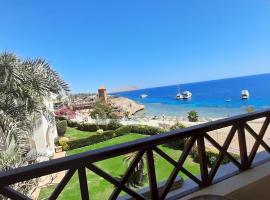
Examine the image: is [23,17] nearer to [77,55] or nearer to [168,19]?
[77,55]

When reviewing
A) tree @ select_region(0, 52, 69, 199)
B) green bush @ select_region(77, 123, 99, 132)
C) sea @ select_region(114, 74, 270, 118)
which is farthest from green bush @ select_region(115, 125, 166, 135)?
tree @ select_region(0, 52, 69, 199)

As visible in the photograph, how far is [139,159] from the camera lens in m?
1.70

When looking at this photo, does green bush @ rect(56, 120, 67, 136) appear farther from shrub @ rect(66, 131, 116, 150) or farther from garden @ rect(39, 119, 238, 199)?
shrub @ rect(66, 131, 116, 150)

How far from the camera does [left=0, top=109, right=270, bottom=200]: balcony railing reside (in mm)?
1318

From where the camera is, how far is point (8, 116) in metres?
4.53

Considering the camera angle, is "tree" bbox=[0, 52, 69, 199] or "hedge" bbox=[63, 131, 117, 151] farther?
"hedge" bbox=[63, 131, 117, 151]

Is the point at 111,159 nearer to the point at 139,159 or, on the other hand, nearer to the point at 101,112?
the point at 139,159

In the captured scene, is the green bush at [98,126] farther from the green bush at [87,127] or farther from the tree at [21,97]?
the tree at [21,97]

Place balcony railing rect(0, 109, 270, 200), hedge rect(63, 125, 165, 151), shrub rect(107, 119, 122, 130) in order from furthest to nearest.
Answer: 1. shrub rect(107, 119, 122, 130)
2. hedge rect(63, 125, 165, 151)
3. balcony railing rect(0, 109, 270, 200)

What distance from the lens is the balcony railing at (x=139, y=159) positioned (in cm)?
132

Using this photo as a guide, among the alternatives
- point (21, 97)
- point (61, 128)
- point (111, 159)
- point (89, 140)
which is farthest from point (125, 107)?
point (21, 97)

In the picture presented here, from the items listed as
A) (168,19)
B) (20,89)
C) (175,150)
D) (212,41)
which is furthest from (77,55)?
(20,89)

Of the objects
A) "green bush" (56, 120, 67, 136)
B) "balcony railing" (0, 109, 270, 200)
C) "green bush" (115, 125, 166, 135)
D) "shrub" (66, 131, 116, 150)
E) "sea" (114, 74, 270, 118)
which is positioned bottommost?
"sea" (114, 74, 270, 118)

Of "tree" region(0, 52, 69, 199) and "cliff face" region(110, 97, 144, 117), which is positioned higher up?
"tree" region(0, 52, 69, 199)
